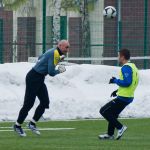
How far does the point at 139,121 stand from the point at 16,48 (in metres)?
9.97

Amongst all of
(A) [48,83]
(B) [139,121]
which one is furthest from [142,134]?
(A) [48,83]

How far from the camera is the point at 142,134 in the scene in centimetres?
1948

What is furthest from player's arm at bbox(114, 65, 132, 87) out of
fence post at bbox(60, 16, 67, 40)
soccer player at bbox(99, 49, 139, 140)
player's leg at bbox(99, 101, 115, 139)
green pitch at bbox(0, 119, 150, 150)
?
fence post at bbox(60, 16, 67, 40)

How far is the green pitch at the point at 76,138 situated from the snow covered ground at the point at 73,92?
1.56 meters

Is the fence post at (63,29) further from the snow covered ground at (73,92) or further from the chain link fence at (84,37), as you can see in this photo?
the snow covered ground at (73,92)

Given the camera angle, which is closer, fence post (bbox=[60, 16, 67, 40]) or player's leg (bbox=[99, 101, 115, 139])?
player's leg (bbox=[99, 101, 115, 139])

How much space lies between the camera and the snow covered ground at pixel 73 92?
957 inches

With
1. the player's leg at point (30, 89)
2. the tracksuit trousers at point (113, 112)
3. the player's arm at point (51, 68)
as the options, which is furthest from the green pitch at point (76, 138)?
the player's arm at point (51, 68)

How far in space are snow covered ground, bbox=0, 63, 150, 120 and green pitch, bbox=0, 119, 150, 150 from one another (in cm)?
156

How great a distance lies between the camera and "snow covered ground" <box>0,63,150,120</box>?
2430 cm

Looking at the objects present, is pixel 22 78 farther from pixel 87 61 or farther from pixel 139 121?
pixel 87 61

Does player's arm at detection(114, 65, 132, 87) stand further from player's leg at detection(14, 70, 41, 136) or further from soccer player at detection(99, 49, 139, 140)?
player's leg at detection(14, 70, 41, 136)

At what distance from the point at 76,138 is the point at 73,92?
757cm

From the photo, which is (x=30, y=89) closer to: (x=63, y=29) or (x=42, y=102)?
(x=42, y=102)
